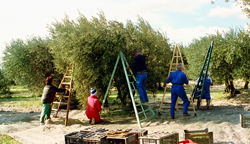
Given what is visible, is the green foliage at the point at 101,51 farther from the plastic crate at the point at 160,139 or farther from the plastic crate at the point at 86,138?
the plastic crate at the point at 160,139

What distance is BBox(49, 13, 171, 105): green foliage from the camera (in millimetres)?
10180

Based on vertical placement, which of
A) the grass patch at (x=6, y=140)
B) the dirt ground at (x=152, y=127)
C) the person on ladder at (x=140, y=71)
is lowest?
the grass patch at (x=6, y=140)

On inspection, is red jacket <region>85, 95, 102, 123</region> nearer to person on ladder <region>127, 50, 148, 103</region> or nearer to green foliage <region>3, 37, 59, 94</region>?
person on ladder <region>127, 50, 148, 103</region>

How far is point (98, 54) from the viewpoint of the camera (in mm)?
10414

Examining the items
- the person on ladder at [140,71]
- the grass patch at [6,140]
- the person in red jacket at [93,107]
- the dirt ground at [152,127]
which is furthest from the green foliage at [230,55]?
the grass patch at [6,140]

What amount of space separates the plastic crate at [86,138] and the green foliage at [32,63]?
368 inches

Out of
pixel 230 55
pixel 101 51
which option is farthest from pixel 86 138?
pixel 230 55

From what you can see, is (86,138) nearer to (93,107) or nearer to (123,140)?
(123,140)

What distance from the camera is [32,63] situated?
15523 mm

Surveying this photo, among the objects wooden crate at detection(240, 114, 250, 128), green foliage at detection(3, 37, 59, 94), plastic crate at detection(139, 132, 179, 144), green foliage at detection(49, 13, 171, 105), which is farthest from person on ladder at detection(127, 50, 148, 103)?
green foliage at detection(3, 37, 59, 94)

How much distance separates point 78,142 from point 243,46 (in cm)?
1356

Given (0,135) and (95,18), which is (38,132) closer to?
(0,135)

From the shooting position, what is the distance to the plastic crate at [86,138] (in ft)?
19.5

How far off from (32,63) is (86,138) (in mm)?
10798
